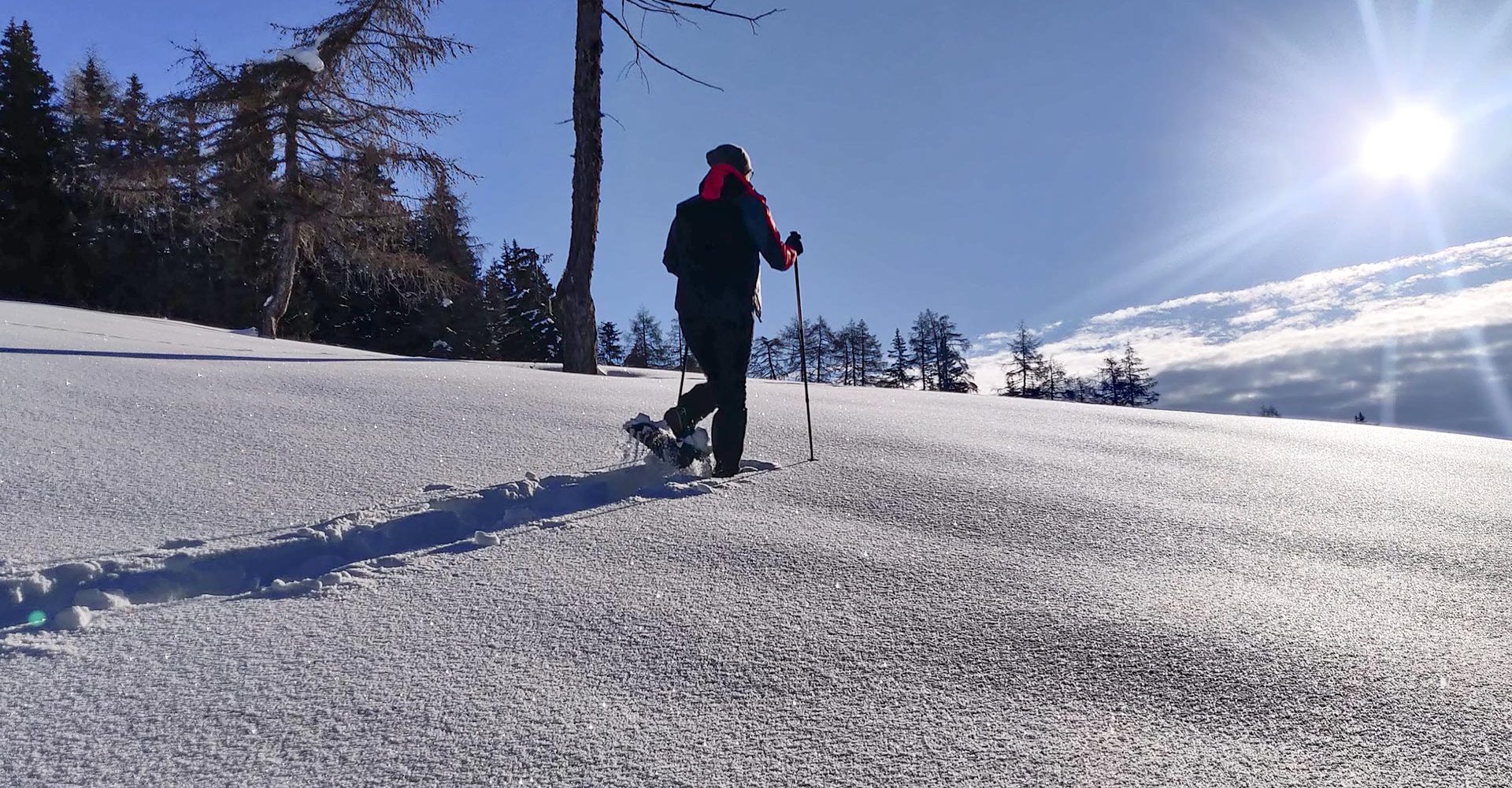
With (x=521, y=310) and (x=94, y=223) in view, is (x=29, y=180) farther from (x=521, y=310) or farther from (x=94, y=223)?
(x=521, y=310)

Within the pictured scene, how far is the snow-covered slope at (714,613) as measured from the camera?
→ 4.44 ft

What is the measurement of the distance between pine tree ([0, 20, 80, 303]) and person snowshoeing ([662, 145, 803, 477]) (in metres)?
31.0

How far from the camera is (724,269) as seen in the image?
3727 millimetres

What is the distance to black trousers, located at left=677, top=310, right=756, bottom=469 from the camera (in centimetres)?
363

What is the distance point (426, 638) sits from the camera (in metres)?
1.75

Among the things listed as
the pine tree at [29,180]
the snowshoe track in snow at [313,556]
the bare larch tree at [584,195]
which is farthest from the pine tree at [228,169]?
the snowshoe track in snow at [313,556]

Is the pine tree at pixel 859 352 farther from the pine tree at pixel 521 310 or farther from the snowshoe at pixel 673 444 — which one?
the snowshoe at pixel 673 444

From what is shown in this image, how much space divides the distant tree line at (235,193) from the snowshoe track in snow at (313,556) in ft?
44.1

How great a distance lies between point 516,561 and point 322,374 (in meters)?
3.76

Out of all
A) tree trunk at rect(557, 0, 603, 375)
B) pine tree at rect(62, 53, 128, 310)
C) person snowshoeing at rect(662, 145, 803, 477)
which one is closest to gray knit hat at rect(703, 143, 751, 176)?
person snowshoeing at rect(662, 145, 803, 477)

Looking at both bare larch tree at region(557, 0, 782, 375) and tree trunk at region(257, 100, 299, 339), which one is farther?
tree trunk at region(257, 100, 299, 339)

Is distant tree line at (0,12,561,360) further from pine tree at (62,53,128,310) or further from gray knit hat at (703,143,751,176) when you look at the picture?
gray knit hat at (703,143,751,176)

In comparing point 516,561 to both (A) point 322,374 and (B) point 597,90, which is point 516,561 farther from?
(B) point 597,90

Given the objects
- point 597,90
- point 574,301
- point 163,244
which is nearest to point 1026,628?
point 574,301
